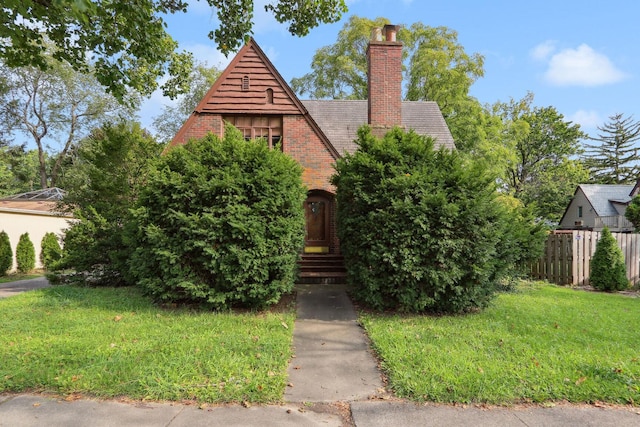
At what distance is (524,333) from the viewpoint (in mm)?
5004

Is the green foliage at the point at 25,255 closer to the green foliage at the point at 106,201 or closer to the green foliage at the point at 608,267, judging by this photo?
the green foliage at the point at 106,201

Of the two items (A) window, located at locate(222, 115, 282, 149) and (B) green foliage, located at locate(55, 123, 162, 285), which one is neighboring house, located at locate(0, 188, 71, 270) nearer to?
(B) green foliage, located at locate(55, 123, 162, 285)

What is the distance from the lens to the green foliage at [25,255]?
14742 millimetres

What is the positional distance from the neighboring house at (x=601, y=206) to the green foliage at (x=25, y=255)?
35596mm

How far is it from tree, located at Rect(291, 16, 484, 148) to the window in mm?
11178

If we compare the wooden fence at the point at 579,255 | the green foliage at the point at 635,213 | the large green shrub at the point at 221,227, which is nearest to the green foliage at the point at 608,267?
the wooden fence at the point at 579,255

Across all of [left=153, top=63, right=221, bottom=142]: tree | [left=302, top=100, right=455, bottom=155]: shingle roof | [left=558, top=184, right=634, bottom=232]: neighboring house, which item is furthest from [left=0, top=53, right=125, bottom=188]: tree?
[left=558, top=184, right=634, bottom=232]: neighboring house

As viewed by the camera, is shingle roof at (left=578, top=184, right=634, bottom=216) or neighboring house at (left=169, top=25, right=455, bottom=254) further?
shingle roof at (left=578, top=184, right=634, bottom=216)

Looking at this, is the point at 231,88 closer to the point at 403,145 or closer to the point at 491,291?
the point at 403,145

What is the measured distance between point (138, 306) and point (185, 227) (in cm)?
187

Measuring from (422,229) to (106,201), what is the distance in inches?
304

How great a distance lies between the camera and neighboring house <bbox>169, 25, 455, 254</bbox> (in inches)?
398

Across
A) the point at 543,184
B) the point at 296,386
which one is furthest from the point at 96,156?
the point at 543,184

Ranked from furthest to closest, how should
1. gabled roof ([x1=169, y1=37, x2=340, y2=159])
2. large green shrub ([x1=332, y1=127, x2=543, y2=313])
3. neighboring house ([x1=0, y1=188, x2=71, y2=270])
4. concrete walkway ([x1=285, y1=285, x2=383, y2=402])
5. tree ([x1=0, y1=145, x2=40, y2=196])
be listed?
tree ([x1=0, y1=145, x2=40, y2=196]), neighboring house ([x1=0, y1=188, x2=71, y2=270]), gabled roof ([x1=169, y1=37, x2=340, y2=159]), large green shrub ([x1=332, y1=127, x2=543, y2=313]), concrete walkway ([x1=285, y1=285, x2=383, y2=402])
